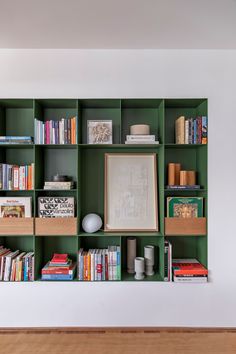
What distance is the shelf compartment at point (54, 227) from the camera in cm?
229

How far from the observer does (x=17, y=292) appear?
7.59 feet

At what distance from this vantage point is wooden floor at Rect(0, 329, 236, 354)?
2.09 m

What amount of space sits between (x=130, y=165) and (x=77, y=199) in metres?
0.64

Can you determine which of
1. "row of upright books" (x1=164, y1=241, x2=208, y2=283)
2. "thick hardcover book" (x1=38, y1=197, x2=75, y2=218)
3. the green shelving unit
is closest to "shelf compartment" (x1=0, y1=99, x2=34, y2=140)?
the green shelving unit

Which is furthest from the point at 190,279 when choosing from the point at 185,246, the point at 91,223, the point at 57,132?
the point at 57,132

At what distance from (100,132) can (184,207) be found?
1107 mm

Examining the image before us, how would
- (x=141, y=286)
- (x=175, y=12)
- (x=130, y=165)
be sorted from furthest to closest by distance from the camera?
(x=130, y=165) → (x=141, y=286) → (x=175, y=12)

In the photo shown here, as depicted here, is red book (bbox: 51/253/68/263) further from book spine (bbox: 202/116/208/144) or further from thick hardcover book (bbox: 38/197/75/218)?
book spine (bbox: 202/116/208/144)

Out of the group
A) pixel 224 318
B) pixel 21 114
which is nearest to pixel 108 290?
pixel 224 318

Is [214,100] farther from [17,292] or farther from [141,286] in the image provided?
[17,292]

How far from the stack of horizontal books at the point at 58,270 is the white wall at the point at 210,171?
0.24 ft

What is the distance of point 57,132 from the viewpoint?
234 cm

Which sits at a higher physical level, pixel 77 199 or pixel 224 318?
pixel 77 199

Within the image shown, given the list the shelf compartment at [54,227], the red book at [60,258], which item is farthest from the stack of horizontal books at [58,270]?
the shelf compartment at [54,227]
